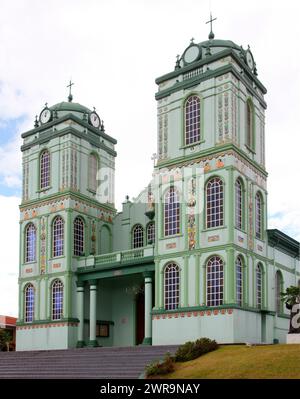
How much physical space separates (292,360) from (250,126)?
16.1 m

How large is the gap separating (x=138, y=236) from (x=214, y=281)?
1040 cm

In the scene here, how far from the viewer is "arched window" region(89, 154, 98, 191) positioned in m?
42.4

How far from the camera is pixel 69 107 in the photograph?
42.5 meters

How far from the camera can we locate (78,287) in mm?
39500

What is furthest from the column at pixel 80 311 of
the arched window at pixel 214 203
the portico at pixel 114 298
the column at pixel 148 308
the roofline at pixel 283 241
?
the roofline at pixel 283 241

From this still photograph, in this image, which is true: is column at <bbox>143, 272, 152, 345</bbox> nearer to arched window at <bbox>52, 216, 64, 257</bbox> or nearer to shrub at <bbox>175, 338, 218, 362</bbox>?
arched window at <bbox>52, 216, 64, 257</bbox>

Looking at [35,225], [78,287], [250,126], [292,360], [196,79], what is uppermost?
[196,79]

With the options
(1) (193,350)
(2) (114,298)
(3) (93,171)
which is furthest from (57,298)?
(1) (193,350)

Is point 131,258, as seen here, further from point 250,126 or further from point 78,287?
point 250,126

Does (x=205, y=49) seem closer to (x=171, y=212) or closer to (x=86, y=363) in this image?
(x=171, y=212)

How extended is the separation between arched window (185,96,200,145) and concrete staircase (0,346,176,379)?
35.1 ft

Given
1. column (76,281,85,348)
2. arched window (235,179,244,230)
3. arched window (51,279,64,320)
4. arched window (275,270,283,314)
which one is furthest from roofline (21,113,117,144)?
arched window (275,270,283,314)

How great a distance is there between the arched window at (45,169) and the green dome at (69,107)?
2.90 metres

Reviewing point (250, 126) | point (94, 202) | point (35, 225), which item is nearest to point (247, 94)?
point (250, 126)
